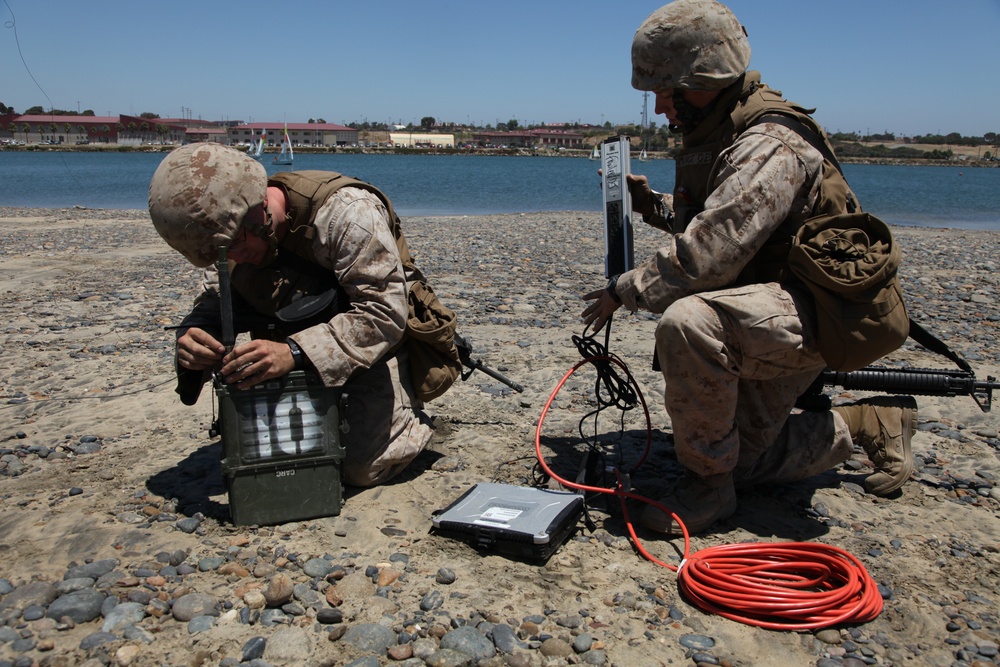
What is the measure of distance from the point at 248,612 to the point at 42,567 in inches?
35.2

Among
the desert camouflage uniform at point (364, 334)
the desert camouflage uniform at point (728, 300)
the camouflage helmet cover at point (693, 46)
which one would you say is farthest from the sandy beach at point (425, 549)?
the camouflage helmet cover at point (693, 46)

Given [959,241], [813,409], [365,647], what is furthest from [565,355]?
[959,241]

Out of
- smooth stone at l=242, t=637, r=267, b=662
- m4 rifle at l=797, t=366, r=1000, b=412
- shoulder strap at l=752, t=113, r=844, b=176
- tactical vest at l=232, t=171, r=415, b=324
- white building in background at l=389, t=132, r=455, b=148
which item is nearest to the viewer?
smooth stone at l=242, t=637, r=267, b=662

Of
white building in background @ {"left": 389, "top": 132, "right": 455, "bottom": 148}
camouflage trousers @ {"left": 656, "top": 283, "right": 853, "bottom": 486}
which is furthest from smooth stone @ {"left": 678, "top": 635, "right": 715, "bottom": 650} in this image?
white building in background @ {"left": 389, "top": 132, "right": 455, "bottom": 148}

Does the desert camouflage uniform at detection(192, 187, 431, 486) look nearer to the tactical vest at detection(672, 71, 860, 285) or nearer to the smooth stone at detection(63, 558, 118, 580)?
the smooth stone at detection(63, 558, 118, 580)

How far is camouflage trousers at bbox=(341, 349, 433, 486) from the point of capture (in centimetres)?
360

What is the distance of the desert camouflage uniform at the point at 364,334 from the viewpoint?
10.7 feet

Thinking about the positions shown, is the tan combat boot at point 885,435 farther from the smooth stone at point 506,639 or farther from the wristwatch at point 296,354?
the wristwatch at point 296,354

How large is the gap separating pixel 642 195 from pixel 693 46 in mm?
957

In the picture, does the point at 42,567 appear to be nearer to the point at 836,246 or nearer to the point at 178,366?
the point at 178,366

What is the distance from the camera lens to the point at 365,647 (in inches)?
96.4

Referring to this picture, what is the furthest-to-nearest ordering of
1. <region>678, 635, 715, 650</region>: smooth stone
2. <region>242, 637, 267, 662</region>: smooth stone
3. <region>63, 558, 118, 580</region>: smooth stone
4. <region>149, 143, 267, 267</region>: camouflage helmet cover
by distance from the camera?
<region>149, 143, 267, 267</region>: camouflage helmet cover
<region>63, 558, 118, 580</region>: smooth stone
<region>678, 635, 715, 650</region>: smooth stone
<region>242, 637, 267, 662</region>: smooth stone

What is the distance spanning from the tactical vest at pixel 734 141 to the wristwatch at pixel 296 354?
1845 mm

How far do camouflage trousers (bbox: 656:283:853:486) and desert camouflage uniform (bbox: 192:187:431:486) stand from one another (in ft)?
Result: 3.93
